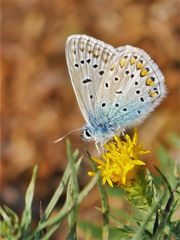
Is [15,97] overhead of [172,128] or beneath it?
overhead

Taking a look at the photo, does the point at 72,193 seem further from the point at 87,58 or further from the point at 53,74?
the point at 53,74

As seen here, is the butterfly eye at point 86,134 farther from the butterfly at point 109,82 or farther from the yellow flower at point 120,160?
the yellow flower at point 120,160

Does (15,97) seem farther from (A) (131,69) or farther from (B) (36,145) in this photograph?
(A) (131,69)

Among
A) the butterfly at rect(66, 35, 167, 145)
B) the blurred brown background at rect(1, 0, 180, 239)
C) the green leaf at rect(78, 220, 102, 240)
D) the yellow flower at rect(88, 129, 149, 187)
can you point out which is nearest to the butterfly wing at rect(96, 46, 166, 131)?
the butterfly at rect(66, 35, 167, 145)

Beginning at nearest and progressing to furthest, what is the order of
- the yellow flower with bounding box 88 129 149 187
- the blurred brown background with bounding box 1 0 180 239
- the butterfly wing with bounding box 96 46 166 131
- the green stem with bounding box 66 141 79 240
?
the green stem with bounding box 66 141 79 240
the yellow flower with bounding box 88 129 149 187
the butterfly wing with bounding box 96 46 166 131
the blurred brown background with bounding box 1 0 180 239

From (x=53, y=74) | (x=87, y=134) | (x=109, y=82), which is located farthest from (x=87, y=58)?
(x=53, y=74)

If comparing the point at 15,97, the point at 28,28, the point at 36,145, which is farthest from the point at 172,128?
the point at 28,28

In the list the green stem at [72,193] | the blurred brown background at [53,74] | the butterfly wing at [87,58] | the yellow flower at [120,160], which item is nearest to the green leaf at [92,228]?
the butterfly wing at [87,58]

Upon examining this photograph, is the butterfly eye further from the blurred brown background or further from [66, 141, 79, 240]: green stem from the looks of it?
the blurred brown background
